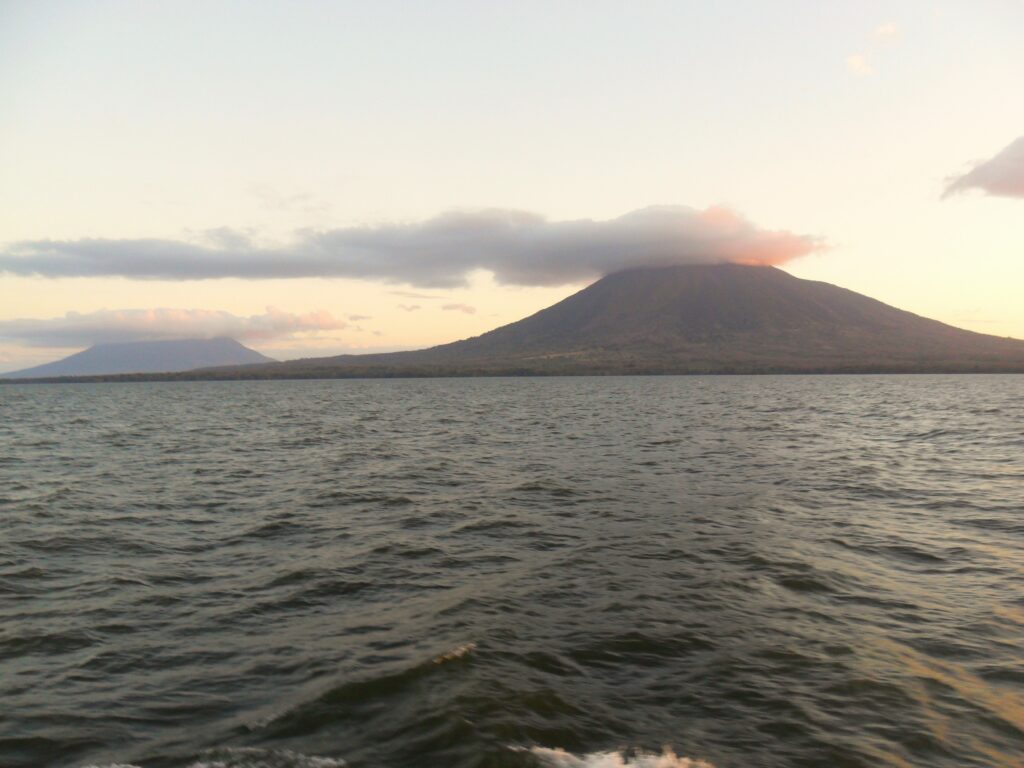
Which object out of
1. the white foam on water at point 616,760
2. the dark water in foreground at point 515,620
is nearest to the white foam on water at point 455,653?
the dark water in foreground at point 515,620

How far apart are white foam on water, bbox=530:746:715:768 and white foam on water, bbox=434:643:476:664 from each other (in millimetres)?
3076

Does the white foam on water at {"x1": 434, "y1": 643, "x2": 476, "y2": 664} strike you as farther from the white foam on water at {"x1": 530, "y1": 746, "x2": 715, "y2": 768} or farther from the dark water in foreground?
the white foam on water at {"x1": 530, "y1": 746, "x2": 715, "y2": 768}

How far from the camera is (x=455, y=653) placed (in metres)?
11.9

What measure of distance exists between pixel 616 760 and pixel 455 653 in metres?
4.00

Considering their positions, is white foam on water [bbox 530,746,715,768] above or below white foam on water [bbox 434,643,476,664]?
below

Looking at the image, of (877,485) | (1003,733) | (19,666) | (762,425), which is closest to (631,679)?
(1003,733)

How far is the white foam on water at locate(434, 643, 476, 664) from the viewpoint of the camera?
11.7 metres

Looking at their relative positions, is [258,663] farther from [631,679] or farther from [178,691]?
[631,679]

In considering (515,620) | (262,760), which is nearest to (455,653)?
(515,620)

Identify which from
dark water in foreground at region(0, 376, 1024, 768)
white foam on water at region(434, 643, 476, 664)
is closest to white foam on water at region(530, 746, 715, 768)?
dark water in foreground at region(0, 376, 1024, 768)

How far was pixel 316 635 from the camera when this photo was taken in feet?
42.4

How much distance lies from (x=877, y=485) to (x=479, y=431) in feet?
110

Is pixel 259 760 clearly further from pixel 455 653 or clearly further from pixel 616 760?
pixel 616 760

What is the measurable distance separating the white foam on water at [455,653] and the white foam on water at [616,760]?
10.1 ft
